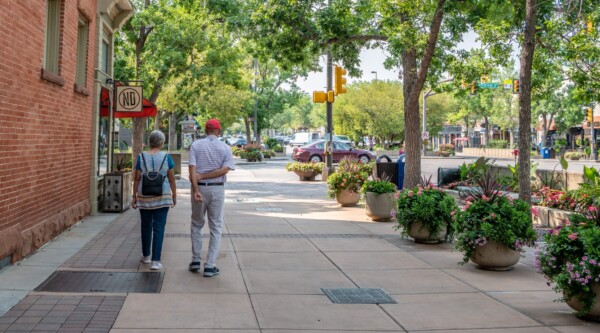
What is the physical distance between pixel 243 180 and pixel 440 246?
53.6 ft

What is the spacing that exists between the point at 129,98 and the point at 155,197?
744 centimetres

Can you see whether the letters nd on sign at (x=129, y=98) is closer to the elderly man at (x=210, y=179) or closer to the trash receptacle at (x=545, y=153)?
the elderly man at (x=210, y=179)

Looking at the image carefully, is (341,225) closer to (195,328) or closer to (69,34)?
(69,34)

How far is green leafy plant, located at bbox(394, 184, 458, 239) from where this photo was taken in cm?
950

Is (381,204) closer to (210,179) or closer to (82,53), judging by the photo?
(210,179)

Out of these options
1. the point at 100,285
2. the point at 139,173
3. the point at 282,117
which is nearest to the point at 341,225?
the point at 139,173

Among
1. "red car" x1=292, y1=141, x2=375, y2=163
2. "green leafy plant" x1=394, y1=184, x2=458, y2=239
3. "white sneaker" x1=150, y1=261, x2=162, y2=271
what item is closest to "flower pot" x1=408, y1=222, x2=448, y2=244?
"green leafy plant" x1=394, y1=184, x2=458, y2=239

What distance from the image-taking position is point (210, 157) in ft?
23.4

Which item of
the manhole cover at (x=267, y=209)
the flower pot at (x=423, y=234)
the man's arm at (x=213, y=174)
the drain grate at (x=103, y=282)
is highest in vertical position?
the man's arm at (x=213, y=174)

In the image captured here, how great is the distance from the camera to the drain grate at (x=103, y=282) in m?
6.39

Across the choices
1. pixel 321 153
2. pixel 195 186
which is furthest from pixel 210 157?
pixel 321 153

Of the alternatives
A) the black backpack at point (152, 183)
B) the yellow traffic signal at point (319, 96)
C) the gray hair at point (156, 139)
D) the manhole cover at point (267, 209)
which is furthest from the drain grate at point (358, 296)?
the yellow traffic signal at point (319, 96)

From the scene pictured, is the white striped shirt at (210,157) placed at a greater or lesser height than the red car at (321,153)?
lesser

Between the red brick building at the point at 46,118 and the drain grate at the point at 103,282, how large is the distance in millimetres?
849
